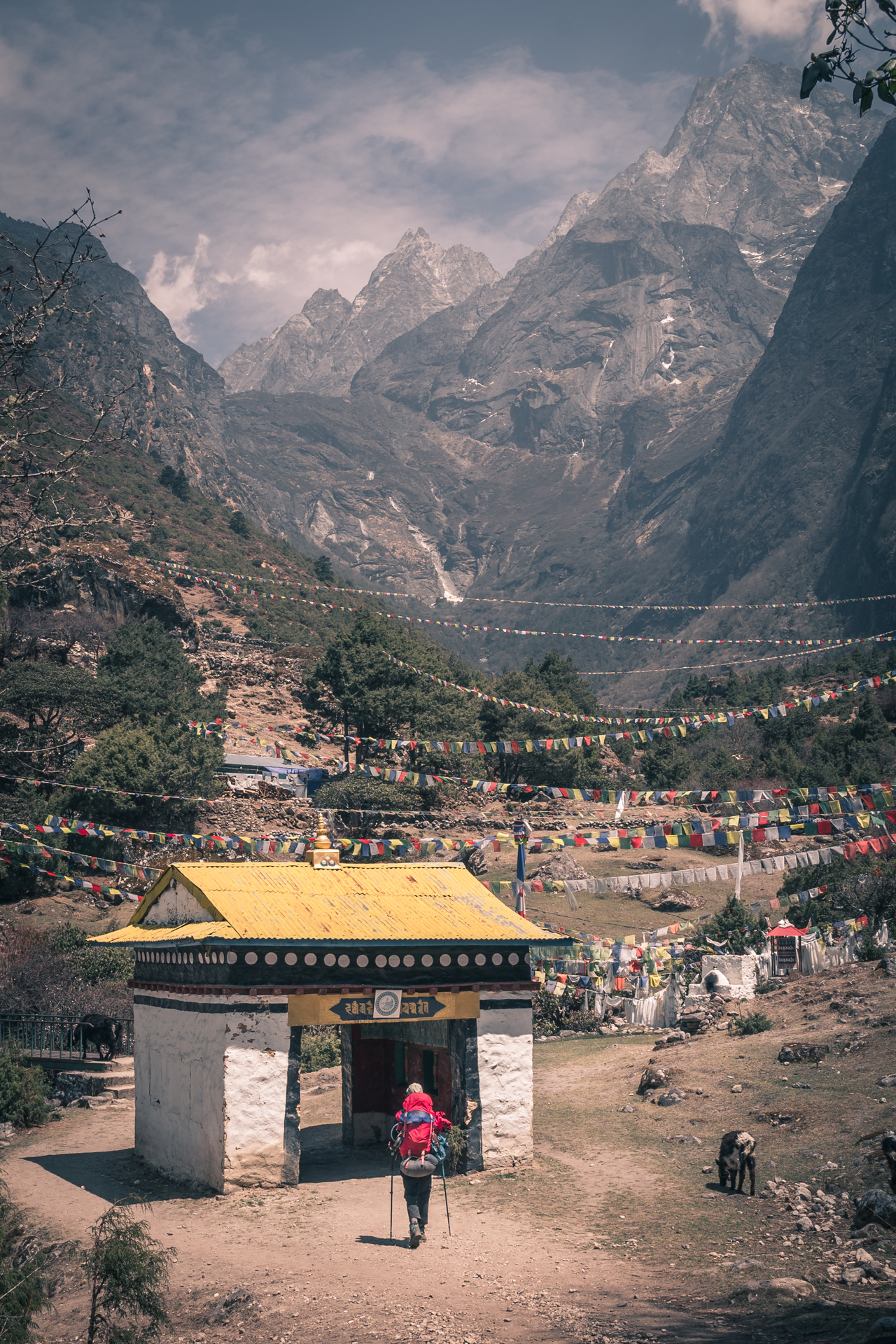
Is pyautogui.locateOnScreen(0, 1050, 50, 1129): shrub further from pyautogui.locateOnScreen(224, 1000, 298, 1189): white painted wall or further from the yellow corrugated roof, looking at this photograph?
pyautogui.locateOnScreen(224, 1000, 298, 1189): white painted wall

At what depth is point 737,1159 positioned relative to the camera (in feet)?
51.1

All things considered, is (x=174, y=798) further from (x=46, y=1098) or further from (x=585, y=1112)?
(x=585, y=1112)

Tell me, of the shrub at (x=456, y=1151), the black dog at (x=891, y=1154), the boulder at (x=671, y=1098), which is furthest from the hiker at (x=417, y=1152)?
the boulder at (x=671, y=1098)

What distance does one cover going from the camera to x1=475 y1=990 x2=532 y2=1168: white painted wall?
1798 centimetres

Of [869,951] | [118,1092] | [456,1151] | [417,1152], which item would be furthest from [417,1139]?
[869,951]

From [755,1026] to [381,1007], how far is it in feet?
36.2

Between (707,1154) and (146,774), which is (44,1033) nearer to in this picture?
(707,1154)

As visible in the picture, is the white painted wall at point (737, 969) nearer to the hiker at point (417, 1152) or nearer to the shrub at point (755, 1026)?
the shrub at point (755, 1026)

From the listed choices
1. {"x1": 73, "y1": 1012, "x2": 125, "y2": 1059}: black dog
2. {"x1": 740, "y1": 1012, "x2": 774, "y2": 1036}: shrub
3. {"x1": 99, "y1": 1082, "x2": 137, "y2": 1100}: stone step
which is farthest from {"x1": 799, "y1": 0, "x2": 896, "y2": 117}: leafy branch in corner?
{"x1": 73, "y1": 1012, "x2": 125, "y2": 1059}: black dog

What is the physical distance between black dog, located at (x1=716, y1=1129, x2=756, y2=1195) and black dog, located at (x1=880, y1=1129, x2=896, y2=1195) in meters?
1.95

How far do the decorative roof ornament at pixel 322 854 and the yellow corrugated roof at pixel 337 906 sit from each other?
176 millimetres

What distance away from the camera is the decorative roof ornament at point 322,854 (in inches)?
795

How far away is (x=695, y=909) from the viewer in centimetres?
4897

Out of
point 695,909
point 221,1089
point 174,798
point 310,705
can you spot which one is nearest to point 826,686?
point 310,705
